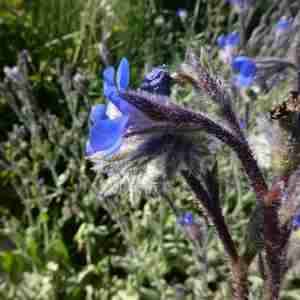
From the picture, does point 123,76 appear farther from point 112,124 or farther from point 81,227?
point 81,227

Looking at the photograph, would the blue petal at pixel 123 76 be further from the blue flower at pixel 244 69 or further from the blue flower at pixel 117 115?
the blue flower at pixel 244 69

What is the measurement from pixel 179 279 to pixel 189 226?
865 millimetres

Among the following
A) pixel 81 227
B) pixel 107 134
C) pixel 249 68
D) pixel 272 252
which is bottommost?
pixel 81 227

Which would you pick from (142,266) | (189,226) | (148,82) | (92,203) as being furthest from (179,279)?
(148,82)

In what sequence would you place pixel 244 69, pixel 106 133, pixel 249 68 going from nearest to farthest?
pixel 106 133 → pixel 249 68 → pixel 244 69

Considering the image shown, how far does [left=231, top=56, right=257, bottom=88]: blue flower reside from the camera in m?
2.09

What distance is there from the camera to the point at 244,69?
92.7 inches

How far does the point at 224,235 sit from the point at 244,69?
1.25 meters

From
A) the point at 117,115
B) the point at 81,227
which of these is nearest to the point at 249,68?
the point at 81,227

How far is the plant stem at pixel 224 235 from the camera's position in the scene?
1170 mm

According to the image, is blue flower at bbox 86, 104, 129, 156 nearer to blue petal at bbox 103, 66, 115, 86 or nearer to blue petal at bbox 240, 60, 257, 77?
blue petal at bbox 103, 66, 115, 86

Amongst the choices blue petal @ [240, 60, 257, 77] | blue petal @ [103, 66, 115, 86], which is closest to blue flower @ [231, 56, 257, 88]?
blue petal @ [240, 60, 257, 77]

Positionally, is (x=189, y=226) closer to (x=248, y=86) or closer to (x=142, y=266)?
(x=142, y=266)

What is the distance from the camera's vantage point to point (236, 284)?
1240 millimetres
